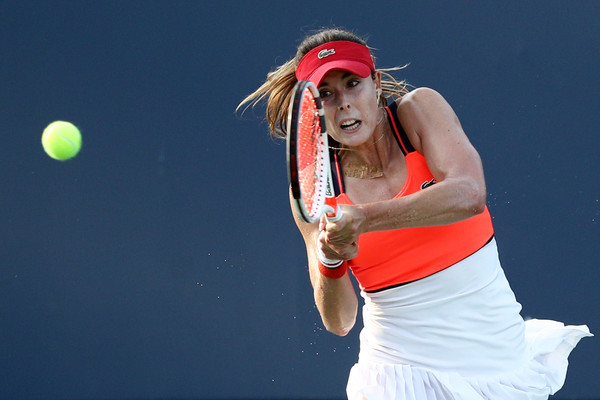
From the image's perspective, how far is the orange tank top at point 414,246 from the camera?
193 cm

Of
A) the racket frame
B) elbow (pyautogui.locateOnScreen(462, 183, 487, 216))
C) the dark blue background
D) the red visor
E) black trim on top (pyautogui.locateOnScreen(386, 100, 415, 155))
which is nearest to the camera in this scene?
the racket frame

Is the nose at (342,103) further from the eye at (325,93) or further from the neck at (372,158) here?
the neck at (372,158)

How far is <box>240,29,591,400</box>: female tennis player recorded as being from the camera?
6.21 ft

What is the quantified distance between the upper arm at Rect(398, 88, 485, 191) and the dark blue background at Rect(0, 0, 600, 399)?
142cm

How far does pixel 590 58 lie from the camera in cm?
327

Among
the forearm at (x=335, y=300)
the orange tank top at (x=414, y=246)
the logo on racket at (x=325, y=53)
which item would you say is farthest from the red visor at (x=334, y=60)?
the forearm at (x=335, y=300)

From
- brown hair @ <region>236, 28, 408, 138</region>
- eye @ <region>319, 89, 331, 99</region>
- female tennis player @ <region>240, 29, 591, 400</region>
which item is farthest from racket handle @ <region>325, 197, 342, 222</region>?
brown hair @ <region>236, 28, 408, 138</region>

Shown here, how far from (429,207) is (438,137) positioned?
12.0 inches

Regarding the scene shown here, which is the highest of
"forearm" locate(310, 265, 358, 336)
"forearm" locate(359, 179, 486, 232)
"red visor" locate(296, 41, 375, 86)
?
"red visor" locate(296, 41, 375, 86)

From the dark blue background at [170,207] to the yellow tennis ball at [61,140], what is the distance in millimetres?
40

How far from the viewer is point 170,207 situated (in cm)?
358

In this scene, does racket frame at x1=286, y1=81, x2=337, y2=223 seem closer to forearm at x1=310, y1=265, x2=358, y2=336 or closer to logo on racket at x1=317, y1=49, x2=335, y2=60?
logo on racket at x1=317, y1=49, x2=335, y2=60

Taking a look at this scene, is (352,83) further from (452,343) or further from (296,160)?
(452,343)

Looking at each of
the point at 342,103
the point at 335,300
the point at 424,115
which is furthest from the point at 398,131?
the point at 335,300
